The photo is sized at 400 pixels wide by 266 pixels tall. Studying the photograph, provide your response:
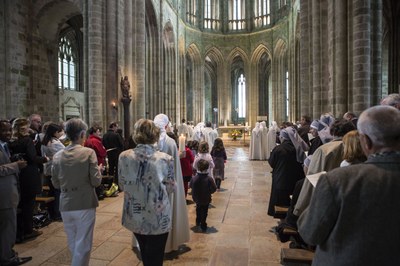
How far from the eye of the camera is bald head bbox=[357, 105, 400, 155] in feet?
4.92

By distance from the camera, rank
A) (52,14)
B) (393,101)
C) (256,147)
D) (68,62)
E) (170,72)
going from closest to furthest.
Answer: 1. (393,101)
2. (52,14)
3. (256,147)
4. (68,62)
5. (170,72)

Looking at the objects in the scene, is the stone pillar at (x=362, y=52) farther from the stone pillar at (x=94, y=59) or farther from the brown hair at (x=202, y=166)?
the stone pillar at (x=94, y=59)

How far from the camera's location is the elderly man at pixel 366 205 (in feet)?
4.72

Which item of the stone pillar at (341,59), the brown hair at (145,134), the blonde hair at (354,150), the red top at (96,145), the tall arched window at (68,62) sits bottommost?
the red top at (96,145)

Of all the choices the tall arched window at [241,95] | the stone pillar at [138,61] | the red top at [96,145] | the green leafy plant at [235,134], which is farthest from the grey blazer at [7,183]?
the tall arched window at [241,95]

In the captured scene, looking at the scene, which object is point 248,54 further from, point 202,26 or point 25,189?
point 25,189

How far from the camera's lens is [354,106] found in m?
8.80

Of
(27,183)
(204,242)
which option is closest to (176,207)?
(204,242)

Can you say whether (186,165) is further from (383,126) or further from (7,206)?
(383,126)

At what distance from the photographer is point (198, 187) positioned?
5.17 metres

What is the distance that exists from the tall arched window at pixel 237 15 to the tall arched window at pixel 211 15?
1.46 meters

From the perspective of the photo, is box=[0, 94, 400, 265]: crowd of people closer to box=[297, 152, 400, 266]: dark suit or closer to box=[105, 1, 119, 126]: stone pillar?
box=[297, 152, 400, 266]: dark suit

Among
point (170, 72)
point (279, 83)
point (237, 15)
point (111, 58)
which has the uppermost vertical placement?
point (237, 15)

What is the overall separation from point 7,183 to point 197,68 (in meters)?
27.8
